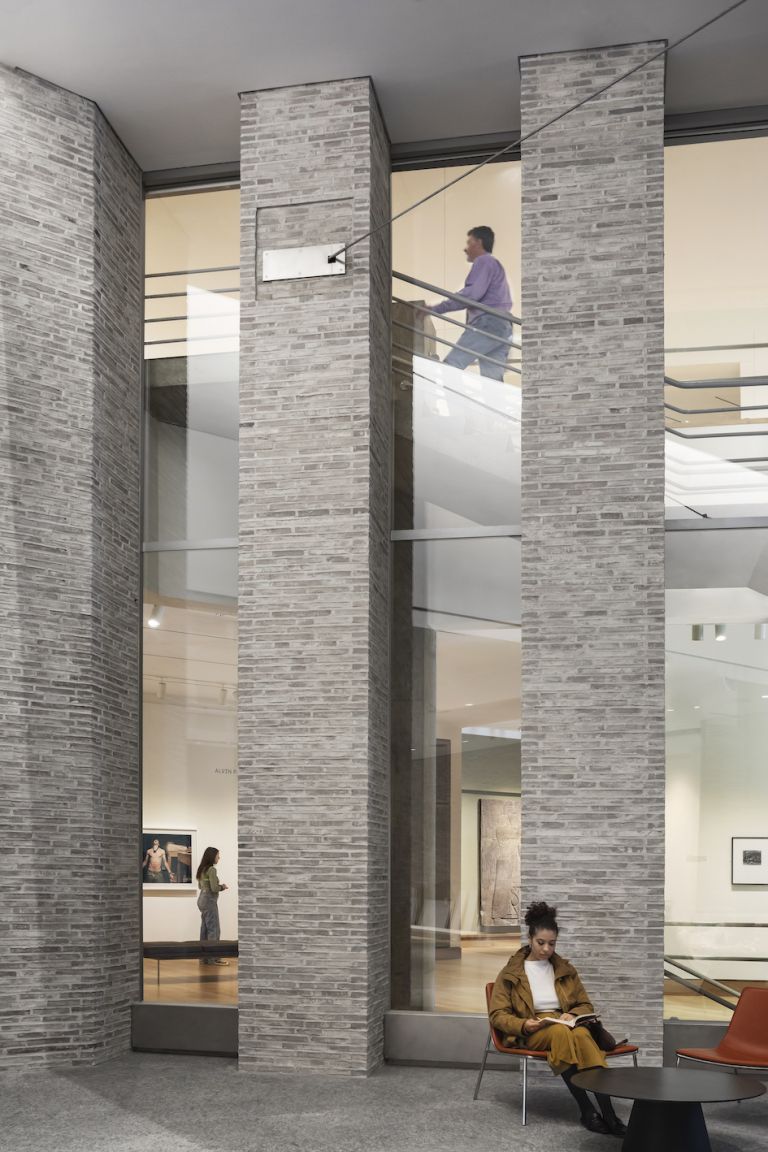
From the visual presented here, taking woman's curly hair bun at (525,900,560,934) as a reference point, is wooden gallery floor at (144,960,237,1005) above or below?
below

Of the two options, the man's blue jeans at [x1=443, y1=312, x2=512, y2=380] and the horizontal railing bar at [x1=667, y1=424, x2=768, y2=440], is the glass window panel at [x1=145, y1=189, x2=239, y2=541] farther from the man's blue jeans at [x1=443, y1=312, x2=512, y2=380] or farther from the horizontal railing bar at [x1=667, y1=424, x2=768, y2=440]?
the horizontal railing bar at [x1=667, y1=424, x2=768, y2=440]

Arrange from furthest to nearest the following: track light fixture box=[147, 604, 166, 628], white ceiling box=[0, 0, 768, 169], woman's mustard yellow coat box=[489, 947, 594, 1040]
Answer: track light fixture box=[147, 604, 166, 628]
white ceiling box=[0, 0, 768, 169]
woman's mustard yellow coat box=[489, 947, 594, 1040]

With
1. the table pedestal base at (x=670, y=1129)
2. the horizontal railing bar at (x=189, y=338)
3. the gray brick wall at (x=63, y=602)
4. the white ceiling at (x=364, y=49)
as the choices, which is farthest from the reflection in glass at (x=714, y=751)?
the gray brick wall at (x=63, y=602)

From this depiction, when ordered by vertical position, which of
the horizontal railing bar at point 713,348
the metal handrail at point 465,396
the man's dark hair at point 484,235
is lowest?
the metal handrail at point 465,396

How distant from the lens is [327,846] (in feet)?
28.8

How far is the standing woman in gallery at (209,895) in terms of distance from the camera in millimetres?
9711

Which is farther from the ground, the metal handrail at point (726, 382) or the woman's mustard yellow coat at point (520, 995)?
the metal handrail at point (726, 382)

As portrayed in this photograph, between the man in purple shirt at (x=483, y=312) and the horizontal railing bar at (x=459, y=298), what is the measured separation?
18 millimetres

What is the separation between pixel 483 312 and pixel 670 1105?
6.13 m

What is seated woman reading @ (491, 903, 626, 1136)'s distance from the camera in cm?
690

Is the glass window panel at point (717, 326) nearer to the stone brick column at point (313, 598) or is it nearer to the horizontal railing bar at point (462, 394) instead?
the horizontal railing bar at point (462, 394)

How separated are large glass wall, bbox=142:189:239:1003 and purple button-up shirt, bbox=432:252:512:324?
76.8 inches

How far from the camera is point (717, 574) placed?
9.23 m

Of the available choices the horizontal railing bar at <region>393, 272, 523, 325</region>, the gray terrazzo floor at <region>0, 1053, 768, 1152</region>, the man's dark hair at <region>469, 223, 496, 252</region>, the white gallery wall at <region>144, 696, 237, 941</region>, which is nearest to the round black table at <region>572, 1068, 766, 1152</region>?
the gray terrazzo floor at <region>0, 1053, 768, 1152</region>
